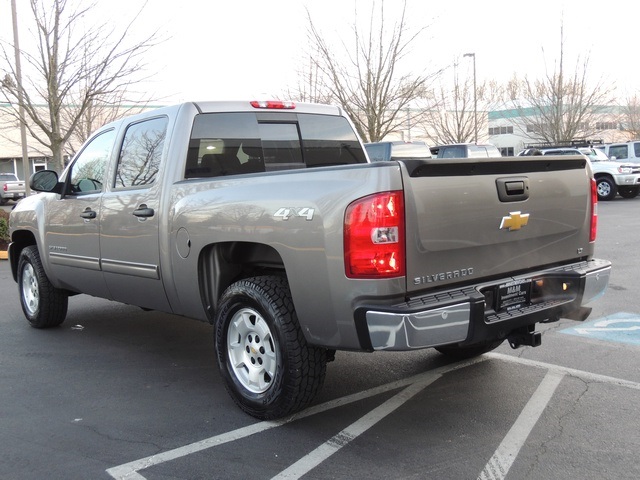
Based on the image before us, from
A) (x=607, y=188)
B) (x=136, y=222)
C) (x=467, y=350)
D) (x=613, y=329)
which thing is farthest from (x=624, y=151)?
(x=136, y=222)

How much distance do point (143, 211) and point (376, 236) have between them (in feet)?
7.00

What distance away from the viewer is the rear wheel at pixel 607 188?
22312 millimetres

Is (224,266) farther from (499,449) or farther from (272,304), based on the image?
(499,449)

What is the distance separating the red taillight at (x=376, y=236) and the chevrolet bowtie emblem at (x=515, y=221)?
0.77m

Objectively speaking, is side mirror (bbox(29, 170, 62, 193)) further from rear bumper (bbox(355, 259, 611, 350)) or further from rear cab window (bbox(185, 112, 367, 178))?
rear bumper (bbox(355, 259, 611, 350))

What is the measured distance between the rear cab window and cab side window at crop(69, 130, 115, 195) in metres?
1.19

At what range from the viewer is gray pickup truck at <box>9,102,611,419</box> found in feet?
10.8

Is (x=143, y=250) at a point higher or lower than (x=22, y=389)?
higher

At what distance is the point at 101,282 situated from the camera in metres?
5.43

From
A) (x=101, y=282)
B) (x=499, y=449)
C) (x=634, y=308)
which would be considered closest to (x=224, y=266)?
(x=101, y=282)

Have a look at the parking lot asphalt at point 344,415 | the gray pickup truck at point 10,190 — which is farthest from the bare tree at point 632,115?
the parking lot asphalt at point 344,415

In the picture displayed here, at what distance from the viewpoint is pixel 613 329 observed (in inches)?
233

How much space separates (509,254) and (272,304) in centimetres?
143

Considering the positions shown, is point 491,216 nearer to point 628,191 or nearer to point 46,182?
point 46,182
